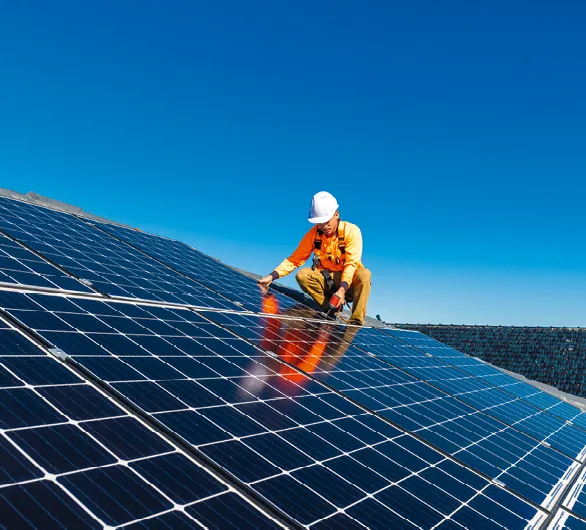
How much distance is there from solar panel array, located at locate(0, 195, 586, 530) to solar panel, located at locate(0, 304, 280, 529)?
1cm

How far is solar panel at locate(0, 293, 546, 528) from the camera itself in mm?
4387

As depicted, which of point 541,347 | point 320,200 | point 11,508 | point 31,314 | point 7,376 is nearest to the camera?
point 11,508

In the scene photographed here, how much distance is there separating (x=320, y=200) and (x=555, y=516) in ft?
26.3

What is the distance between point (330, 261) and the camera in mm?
13594

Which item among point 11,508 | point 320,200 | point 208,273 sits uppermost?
point 320,200

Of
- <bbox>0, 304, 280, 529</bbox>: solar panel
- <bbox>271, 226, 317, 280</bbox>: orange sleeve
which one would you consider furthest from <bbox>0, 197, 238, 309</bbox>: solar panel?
<bbox>0, 304, 280, 529</bbox>: solar panel

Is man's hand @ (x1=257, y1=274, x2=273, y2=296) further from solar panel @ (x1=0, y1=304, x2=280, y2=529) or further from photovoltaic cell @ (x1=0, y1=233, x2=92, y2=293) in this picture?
solar panel @ (x1=0, y1=304, x2=280, y2=529)

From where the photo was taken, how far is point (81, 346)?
527 cm

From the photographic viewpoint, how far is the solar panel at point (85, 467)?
296 centimetres

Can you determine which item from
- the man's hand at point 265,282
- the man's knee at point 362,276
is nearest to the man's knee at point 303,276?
the man's hand at point 265,282

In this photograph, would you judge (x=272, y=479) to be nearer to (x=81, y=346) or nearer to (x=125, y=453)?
(x=125, y=453)

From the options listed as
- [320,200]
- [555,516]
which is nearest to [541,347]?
[320,200]

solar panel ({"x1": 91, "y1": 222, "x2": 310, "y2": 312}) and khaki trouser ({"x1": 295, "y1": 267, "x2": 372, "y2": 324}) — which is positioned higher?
khaki trouser ({"x1": 295, "y1": 267, "x2": 372, "y2": 324})

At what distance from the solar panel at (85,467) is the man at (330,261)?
8687 millimetres
